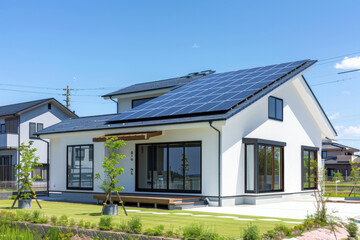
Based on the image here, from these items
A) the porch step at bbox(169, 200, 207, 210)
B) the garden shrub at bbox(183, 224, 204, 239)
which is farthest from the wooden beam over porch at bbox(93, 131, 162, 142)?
the garden shrub at bbox(183, 224, 204, 239)

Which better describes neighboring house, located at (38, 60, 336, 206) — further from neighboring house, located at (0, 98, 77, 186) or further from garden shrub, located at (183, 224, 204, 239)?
neighboring house, located at (0, 98, 77, 186)

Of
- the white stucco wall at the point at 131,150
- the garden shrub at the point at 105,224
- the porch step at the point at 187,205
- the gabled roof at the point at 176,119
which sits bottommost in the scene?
the porch step at the point at 187,205

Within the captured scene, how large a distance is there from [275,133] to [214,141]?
452 cm

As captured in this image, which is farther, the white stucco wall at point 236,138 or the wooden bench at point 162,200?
the white stucco wall at point 236,138

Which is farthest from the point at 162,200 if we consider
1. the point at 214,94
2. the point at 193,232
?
the point at 193,232

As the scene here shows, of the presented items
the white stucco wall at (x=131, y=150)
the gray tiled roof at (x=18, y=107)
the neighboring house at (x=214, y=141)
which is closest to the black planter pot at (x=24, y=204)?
the neighboring house at (x=214, y=141)

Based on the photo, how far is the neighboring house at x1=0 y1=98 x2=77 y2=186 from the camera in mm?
38719

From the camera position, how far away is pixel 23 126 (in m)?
39.9

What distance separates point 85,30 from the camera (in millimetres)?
23750

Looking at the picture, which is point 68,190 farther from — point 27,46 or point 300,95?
point 300,95

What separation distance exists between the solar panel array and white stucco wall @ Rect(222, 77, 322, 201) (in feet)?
2.25

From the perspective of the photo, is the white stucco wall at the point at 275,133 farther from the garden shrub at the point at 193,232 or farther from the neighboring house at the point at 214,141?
the garden shrub at the point at 193,232

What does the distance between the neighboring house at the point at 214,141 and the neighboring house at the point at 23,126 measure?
633 inches

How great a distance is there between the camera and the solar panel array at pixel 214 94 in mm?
18141
